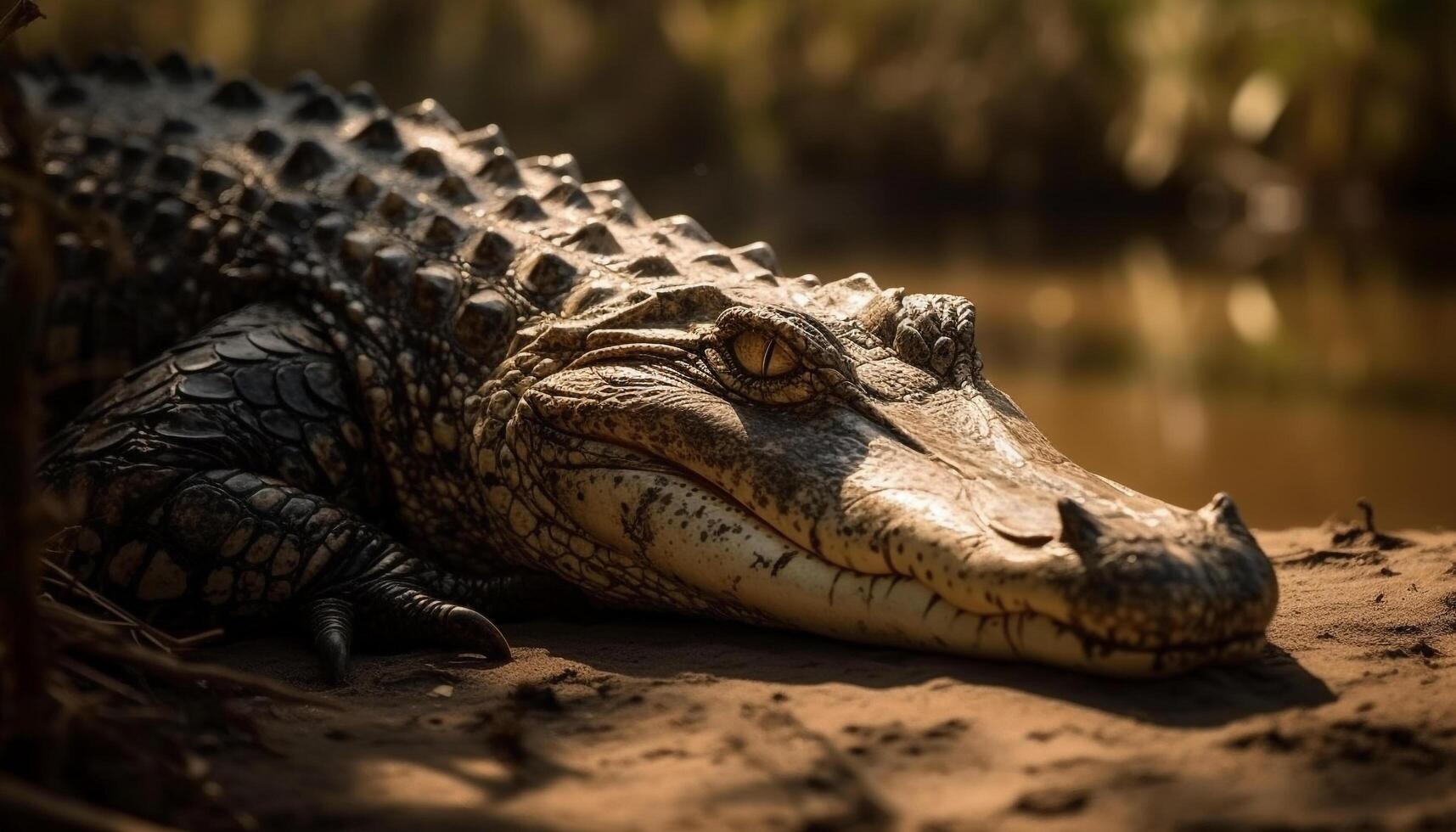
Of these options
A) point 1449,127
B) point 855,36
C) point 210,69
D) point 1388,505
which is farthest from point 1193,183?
point 210,69

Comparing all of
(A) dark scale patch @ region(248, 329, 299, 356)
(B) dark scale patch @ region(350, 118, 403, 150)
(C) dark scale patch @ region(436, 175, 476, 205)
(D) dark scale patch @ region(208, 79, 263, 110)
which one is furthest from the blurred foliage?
(A) dark scale patch @ region(248, 329, 299, 356)

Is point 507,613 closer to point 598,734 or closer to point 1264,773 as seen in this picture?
point 598,734

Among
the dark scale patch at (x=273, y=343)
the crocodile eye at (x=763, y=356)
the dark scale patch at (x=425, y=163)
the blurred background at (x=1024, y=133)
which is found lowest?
the dark scale patch at (x=273, y=343)

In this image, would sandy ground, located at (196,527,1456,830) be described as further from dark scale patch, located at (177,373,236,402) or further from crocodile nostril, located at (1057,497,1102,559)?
dark scale patch, located at (177,373,236,402)

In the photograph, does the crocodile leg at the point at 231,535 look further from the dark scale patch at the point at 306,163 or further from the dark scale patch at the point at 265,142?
the dark scale patch at the point at 265,142

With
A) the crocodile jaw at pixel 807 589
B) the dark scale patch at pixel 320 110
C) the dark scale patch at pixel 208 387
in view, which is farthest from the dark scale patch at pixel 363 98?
the crocodile jaw at pixel 807 589

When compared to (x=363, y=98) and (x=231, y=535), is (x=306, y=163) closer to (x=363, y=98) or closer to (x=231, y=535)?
(x=363, y=98)
